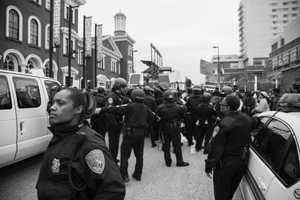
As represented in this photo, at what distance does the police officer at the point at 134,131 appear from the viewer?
442cm

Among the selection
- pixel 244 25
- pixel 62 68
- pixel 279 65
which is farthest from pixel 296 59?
pixel 244 25

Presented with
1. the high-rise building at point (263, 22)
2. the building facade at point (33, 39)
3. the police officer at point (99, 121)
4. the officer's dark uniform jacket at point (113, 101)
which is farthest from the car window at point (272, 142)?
the high-rise building at point (263, 22)

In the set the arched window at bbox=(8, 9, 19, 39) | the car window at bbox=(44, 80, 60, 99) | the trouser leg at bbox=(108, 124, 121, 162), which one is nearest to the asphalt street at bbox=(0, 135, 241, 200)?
the trouser leg at bbox=(108, 124, 121, 162)

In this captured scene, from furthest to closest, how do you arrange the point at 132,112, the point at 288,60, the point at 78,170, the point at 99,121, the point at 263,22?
the point at 263,22 < the point at 288,60 < the point at 99,121 < the point at 132,112 < the point at 78,170

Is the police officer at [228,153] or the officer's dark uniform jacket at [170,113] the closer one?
the police officer at [228,153]

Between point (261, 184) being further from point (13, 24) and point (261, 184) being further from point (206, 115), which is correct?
point (13, 24)

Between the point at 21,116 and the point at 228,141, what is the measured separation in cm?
368

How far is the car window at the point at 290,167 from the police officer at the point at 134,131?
289 centimetres

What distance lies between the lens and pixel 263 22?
8831cm

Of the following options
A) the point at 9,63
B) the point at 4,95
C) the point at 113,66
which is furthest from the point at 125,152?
the point at 113,66

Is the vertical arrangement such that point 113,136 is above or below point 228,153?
below

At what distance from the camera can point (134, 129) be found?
4.47m

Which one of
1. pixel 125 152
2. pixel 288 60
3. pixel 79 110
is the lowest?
pixel 125 152

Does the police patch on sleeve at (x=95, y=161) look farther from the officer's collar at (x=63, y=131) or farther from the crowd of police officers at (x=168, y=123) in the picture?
the crowd of police officers at (x=168, y=123)
